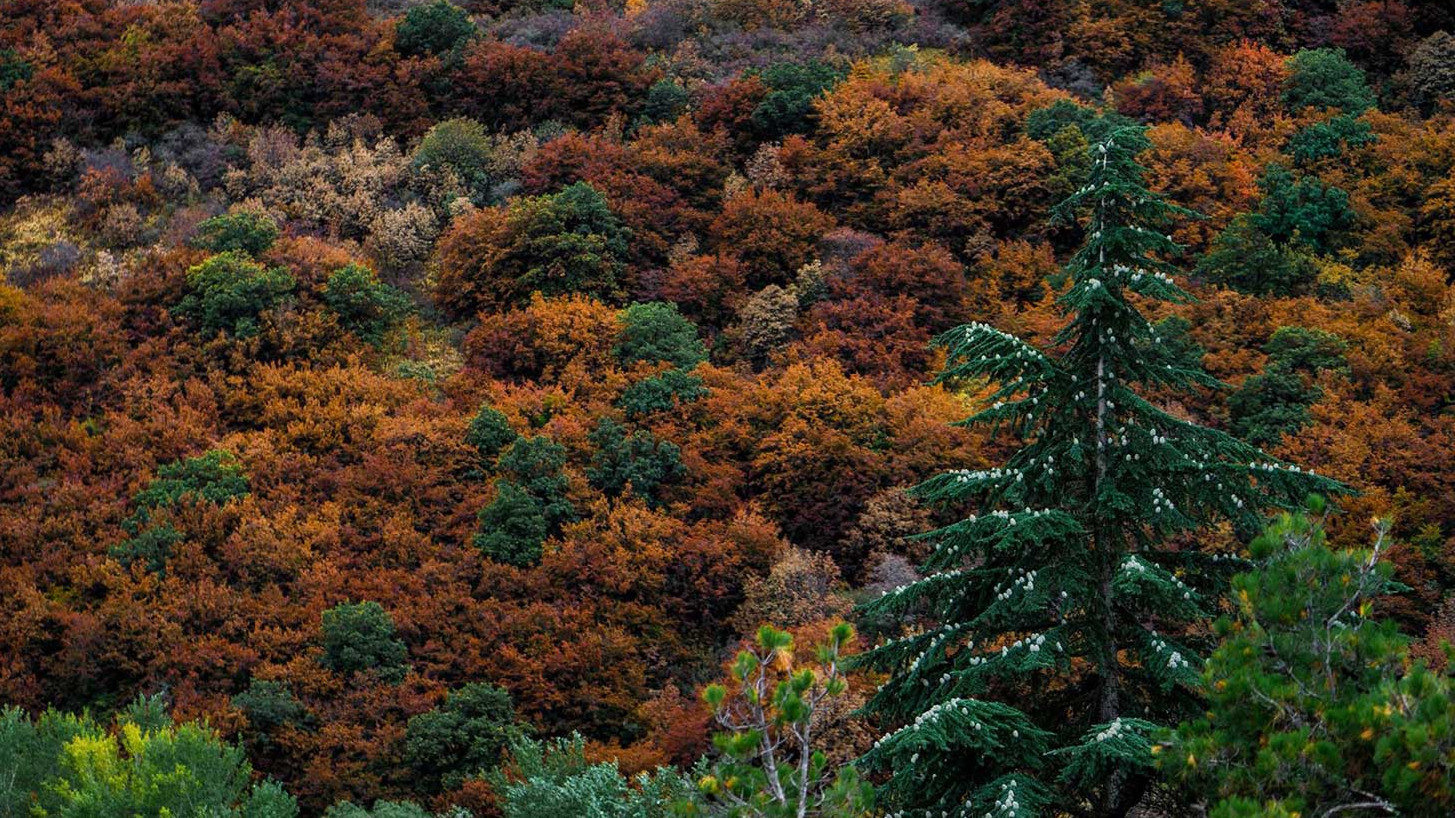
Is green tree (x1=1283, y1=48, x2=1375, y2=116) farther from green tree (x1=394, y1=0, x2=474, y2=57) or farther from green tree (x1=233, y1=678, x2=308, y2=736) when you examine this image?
green tree (x1=233, y1=678, x2=308, y2=736)

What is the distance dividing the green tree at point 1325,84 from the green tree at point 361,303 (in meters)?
19.6

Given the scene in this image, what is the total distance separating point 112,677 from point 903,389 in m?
13.0

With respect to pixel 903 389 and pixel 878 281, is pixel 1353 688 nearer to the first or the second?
pixel 903 389

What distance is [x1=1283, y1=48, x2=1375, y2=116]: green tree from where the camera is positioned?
29.9 m

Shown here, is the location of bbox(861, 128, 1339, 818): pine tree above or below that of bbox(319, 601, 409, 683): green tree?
above

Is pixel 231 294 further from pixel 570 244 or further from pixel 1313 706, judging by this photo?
pixel 1313 706

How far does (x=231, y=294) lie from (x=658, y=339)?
7.92 m

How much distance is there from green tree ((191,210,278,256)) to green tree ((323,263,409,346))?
197 cm

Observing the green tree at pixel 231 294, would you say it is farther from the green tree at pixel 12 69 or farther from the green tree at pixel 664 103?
the green tree at pixel 664 103

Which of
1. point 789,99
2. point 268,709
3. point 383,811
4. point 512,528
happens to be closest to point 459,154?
point 789,99

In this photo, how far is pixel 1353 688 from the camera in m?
7.50

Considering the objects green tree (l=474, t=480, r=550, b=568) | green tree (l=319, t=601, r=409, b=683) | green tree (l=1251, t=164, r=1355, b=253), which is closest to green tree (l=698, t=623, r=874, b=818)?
green tree (l=319, t=601, r=409, b=683)

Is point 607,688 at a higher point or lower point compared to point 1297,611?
lower

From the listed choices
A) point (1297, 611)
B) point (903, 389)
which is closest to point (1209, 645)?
point (1297, 611)
